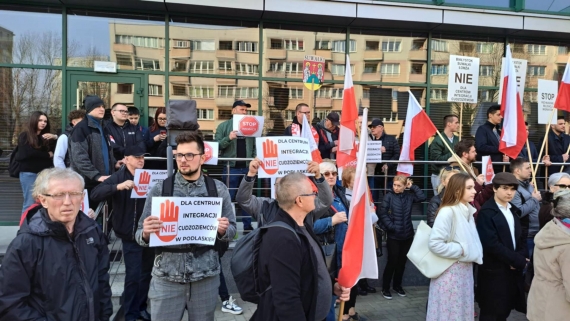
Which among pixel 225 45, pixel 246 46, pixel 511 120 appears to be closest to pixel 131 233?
pixel 225 45

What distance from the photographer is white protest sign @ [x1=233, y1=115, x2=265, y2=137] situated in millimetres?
6906

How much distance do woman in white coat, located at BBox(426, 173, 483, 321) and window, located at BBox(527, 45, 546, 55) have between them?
24.6ft

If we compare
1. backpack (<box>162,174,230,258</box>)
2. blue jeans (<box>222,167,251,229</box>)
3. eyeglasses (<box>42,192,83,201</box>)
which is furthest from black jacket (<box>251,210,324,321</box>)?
blue jeans (<box>222,167,251,229</box>)

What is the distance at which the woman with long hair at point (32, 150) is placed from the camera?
641cm

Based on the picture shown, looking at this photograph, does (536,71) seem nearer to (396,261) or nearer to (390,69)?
(390,69)

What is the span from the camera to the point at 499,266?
480 cm

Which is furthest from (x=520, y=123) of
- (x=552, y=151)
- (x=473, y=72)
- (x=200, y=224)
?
(x=200, y=224)

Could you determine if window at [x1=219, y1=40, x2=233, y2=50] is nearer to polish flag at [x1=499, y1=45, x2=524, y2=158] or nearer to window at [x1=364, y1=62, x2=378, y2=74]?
window at [x1=364, y1=62, x2=378, y2=74]

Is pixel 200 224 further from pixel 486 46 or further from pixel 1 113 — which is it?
pixel 486 46

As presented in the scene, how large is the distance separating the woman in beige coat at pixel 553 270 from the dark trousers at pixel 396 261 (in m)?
2.89

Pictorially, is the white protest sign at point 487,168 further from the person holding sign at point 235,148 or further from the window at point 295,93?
the window at point 295,93

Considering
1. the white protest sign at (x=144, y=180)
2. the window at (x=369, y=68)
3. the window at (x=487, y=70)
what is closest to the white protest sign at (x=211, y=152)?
the white protest sign at (x=144, y=180)

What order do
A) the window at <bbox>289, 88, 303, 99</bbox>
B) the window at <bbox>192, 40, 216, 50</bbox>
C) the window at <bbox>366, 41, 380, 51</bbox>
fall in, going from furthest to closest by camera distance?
the window at <bbox>366, 41, 380, 51</bbox> → the window at <bbox>289, 88, 303, 99</bbox> → the window at <bbox>192, 40, 216, 50</bbox>

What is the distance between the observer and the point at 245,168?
7406mm
